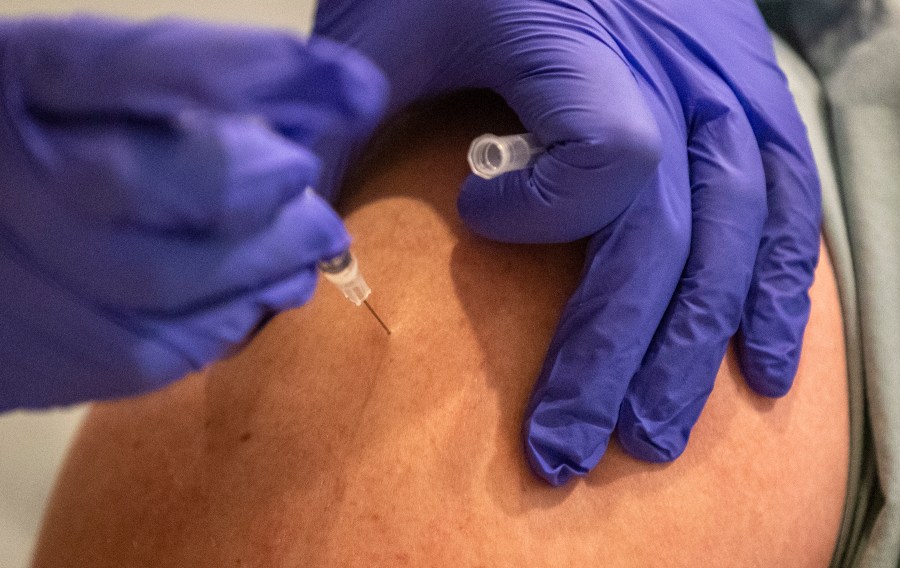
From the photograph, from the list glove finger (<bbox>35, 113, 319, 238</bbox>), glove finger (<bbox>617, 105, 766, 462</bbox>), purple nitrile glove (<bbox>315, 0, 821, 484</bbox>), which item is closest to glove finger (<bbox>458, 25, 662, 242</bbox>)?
purple nitrile glove (<bbox>315, 0, 821, 484</bbox>)

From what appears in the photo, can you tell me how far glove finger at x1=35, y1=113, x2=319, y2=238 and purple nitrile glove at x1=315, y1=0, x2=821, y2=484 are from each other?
387mm

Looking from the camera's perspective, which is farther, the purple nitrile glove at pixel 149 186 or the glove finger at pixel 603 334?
the glove finger at pixel 603 334

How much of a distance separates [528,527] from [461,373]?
7.6 inches

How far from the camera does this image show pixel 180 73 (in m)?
0.41

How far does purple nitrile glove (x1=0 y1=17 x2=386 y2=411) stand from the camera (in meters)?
0.41

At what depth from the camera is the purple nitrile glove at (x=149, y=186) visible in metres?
0.41

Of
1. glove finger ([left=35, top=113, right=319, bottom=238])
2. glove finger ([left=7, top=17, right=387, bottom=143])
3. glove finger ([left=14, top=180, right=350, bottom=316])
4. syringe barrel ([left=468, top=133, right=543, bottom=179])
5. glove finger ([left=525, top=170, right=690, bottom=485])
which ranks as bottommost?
glove finger ([left=525, top=170, right=690, bottom=485])

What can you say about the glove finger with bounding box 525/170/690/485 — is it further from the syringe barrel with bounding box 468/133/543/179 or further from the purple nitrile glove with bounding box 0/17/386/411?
the purple nitrile glove with bounding box 0/17/386/411

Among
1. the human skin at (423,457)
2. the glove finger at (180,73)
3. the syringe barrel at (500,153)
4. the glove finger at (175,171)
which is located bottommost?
the human skin at (423,457)

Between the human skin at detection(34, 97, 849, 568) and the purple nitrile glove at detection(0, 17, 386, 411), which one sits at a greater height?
the purple nitrile glove at detection(0, 17, 386, 411)

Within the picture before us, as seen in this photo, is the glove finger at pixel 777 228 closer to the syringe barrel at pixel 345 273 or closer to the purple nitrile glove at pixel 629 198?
the purple nitrile glove at pixel 629 198

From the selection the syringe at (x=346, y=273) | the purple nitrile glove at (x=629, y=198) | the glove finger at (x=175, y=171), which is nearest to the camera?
the glove finger at (x=175, y=171)

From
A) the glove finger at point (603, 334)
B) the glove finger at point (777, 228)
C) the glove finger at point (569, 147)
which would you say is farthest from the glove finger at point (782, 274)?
the glove finger at point (569, 147)

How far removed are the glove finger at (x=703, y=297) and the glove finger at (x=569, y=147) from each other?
15 centimetres
